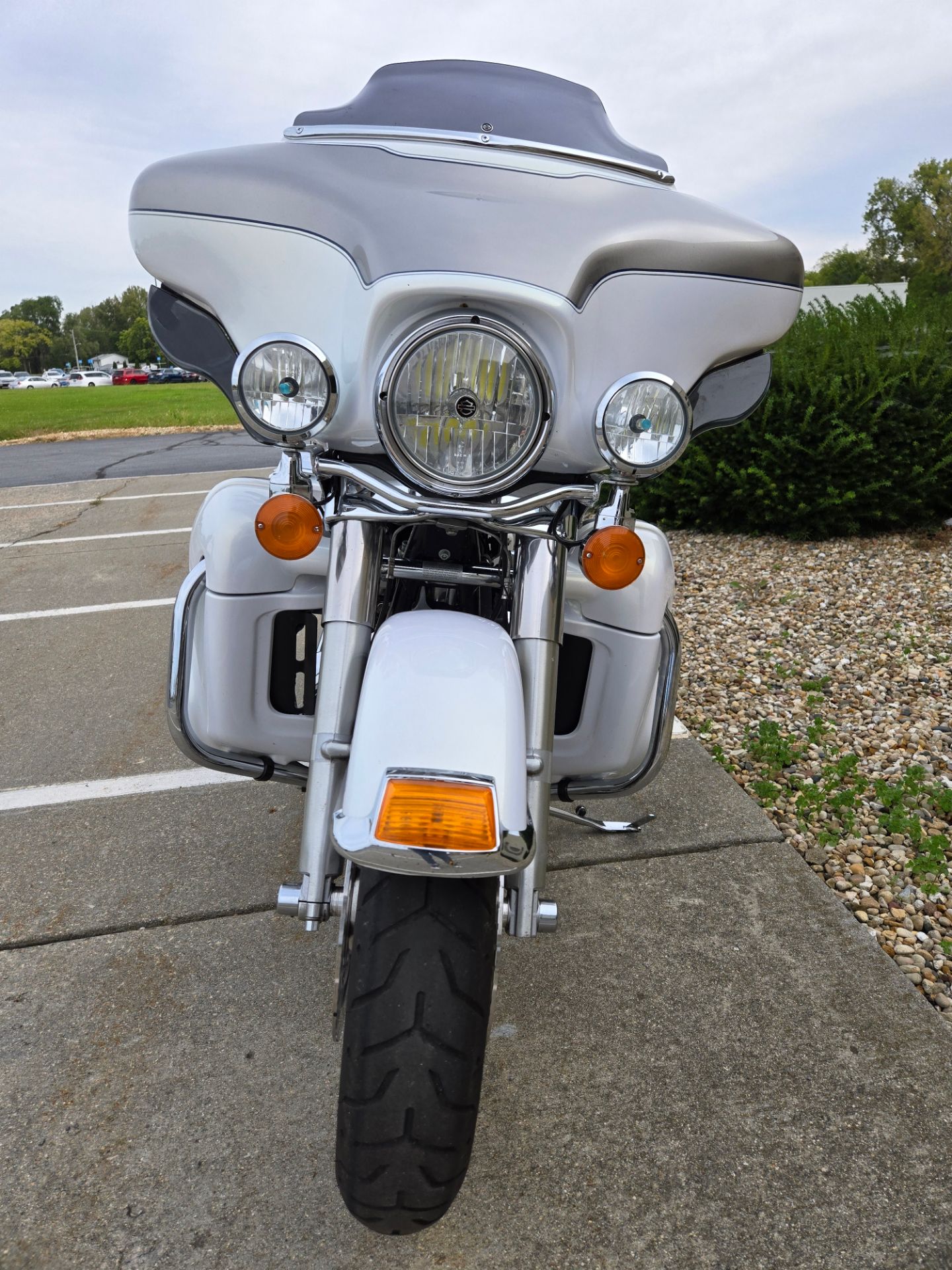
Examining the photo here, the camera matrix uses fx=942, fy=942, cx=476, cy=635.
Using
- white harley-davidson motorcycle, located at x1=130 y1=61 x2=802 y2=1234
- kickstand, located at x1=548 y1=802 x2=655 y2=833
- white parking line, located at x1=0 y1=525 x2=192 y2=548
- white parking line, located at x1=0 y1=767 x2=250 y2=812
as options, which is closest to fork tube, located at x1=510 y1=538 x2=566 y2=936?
white harley-davidson motorcycle, located at x1=130 y1=61 x2=802 y2=1234

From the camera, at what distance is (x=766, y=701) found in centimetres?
407

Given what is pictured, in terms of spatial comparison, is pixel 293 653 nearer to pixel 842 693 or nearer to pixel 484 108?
pixel 484 108

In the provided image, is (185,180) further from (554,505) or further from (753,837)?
(753,837)

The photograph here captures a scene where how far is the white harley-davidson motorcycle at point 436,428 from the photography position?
1454 mm

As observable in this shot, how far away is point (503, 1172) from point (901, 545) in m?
5.24

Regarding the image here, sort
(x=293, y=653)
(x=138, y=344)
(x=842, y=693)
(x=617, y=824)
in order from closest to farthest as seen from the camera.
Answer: (x=293, y=653) → (x=617, y=824) → (x=842, y=693) → (x=138, y=344)

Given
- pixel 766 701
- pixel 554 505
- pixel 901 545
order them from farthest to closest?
pixel 901 545
pixel 766 701
pixel 554 505

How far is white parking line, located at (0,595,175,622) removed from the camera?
17.7 ft

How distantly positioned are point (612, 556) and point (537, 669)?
9.4 inches

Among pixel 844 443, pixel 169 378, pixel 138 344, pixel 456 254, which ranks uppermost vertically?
pixel 138 344

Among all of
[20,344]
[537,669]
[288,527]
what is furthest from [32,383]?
[537,669]

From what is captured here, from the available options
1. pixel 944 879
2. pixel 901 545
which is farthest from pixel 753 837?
pixel 901 545

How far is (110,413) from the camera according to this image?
25.3 m

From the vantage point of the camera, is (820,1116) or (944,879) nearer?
(820,1116)
